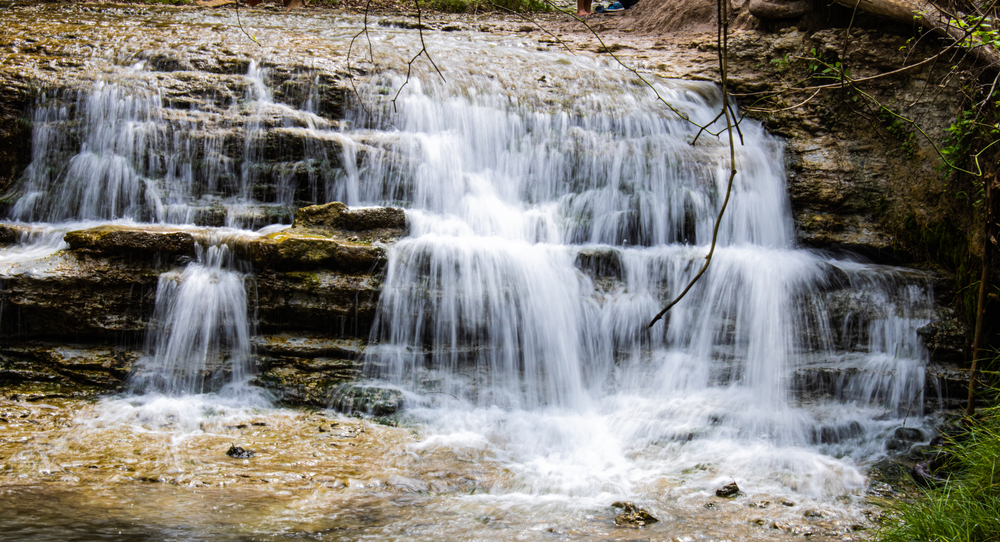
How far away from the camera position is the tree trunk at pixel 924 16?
5.61 meters

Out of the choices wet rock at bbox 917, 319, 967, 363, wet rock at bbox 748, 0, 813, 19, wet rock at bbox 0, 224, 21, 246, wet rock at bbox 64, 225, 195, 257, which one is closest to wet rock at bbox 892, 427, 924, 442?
wet rock at bbox 917, 319, 967, 363

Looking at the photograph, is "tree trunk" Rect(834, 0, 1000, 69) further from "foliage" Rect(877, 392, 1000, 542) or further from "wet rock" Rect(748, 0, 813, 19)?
"foliage" Rect(877, 392, 1000, 542)

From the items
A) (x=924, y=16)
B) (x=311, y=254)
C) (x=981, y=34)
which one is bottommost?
(x=311, y=254)

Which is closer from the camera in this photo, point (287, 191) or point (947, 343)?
point (947, 343)

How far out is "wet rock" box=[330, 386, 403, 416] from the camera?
4898mm

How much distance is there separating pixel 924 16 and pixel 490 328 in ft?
16.4

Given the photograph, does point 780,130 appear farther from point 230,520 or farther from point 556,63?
point 230,520

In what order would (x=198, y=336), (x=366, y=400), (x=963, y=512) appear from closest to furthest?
(x=963, y=512) < (x=366, y=400) < (x=198, y=336)

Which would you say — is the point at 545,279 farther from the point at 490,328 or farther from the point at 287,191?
the point at 287,191

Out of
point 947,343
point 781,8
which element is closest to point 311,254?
point 947,343

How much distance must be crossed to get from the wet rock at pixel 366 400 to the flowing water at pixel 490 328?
13cm

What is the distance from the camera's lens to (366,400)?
16.2ft

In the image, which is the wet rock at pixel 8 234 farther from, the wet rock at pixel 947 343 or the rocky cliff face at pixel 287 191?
the wet rock at pixel 947 343

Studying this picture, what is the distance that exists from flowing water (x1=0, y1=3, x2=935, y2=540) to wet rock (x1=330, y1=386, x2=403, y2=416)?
128 millimetres
